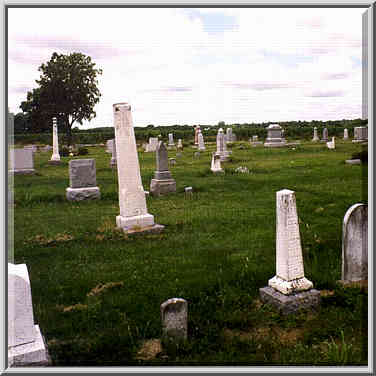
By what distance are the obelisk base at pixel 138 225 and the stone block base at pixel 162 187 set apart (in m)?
4.35

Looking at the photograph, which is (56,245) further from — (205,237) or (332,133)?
(332,133)

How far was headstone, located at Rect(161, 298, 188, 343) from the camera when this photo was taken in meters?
4.12

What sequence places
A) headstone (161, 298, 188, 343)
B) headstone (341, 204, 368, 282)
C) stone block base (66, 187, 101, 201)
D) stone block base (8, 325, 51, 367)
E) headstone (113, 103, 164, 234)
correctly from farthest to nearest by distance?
1. stone block base (66, 187, 101, 201)
2. headstone (113, 103, 164, 234)
3. headstone (341, 204, 368, 282)
4. headstone (161, 298, 188, 343)
5. stone block base (8, 325, 51, 367)

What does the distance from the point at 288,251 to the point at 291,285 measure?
42 centimetres

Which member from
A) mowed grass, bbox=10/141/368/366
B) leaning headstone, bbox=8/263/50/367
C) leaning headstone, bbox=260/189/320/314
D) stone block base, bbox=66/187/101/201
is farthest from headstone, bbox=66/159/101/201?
leaning headstone, bbox=8/263/50/367

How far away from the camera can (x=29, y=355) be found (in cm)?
352

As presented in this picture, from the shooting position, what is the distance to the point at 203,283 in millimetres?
5504

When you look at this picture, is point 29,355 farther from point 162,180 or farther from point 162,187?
point 162,180

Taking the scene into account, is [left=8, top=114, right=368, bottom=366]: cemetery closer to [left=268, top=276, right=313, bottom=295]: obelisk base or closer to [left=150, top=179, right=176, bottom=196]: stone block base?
[left=268, top=276, right=313, bottom=295]: obelisk base

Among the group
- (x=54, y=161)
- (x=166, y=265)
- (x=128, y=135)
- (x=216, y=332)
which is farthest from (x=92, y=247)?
(x=54, y=161)

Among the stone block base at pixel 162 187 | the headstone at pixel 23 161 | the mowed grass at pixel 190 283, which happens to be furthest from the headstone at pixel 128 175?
the headstone at pixel 23 161

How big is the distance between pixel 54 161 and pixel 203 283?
63.3 ft

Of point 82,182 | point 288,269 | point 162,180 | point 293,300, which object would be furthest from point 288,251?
point 82,182

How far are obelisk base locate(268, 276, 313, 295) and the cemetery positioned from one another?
0.01 meters
